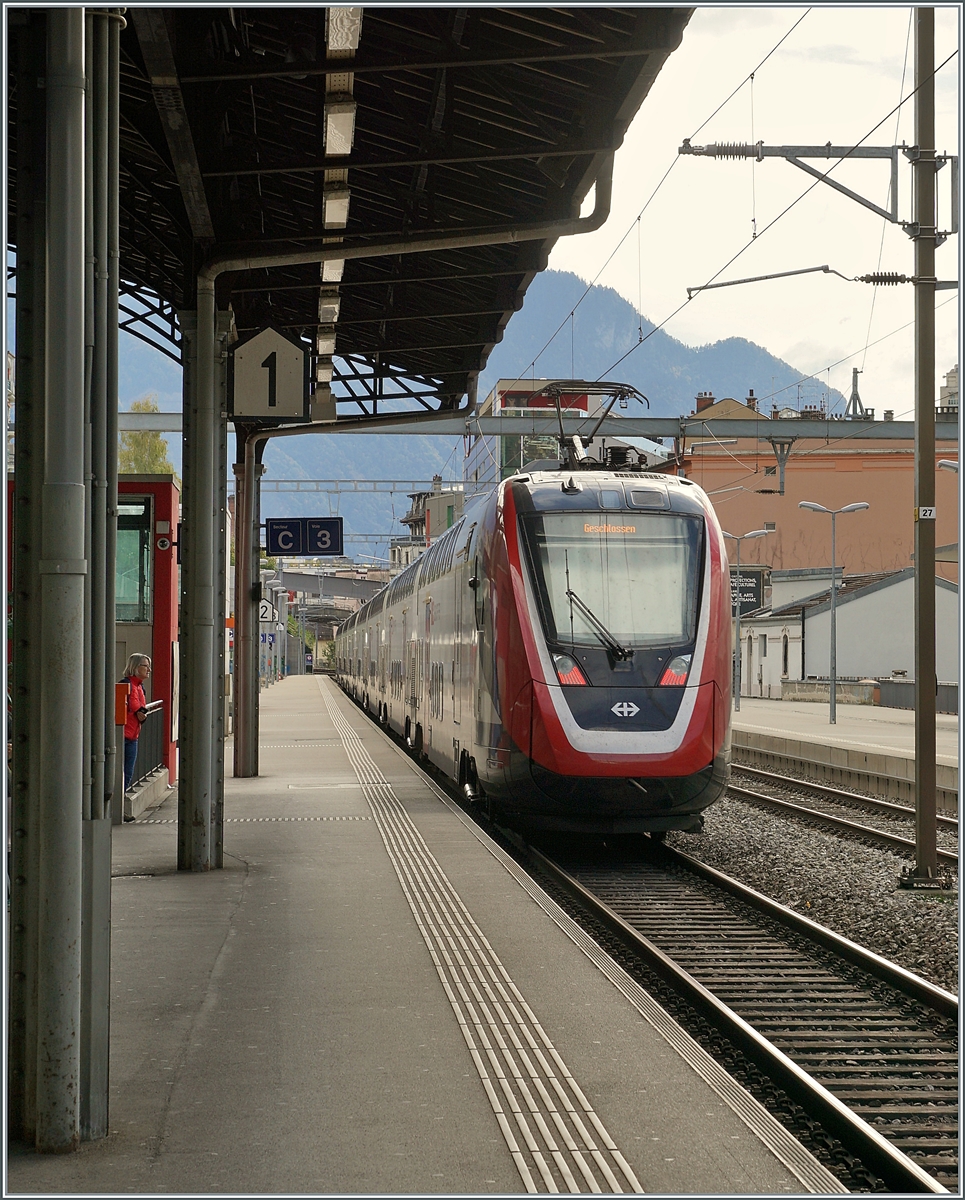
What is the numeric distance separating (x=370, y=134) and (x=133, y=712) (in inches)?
229

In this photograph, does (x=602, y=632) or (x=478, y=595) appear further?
(x=478, y=595)

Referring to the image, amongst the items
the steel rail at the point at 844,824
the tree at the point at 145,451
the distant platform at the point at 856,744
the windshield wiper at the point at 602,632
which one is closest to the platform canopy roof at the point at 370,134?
the windshield wiper at the point at 602,632

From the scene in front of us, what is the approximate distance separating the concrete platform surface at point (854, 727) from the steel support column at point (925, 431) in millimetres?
7841

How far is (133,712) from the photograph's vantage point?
13445 millimetres

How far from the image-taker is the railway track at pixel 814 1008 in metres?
5.41

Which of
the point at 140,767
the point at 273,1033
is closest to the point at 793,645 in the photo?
the point at 140,767

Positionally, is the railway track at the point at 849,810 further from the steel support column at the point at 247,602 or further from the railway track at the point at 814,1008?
the steel support column at the point at 247,602

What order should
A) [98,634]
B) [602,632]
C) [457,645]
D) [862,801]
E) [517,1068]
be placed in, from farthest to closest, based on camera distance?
[862,801]
[457,645]
[602,632]
[517,1068]
[98,634]

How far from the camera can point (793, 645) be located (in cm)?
5512

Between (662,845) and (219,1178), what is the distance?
30.3 feet

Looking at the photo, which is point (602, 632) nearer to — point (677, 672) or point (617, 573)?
point (617, 573)

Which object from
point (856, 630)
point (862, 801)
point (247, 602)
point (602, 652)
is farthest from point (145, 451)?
point (602, 652)

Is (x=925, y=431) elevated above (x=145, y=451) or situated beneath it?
situated beneath

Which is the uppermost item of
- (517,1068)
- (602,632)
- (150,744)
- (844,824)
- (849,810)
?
(602,632)
